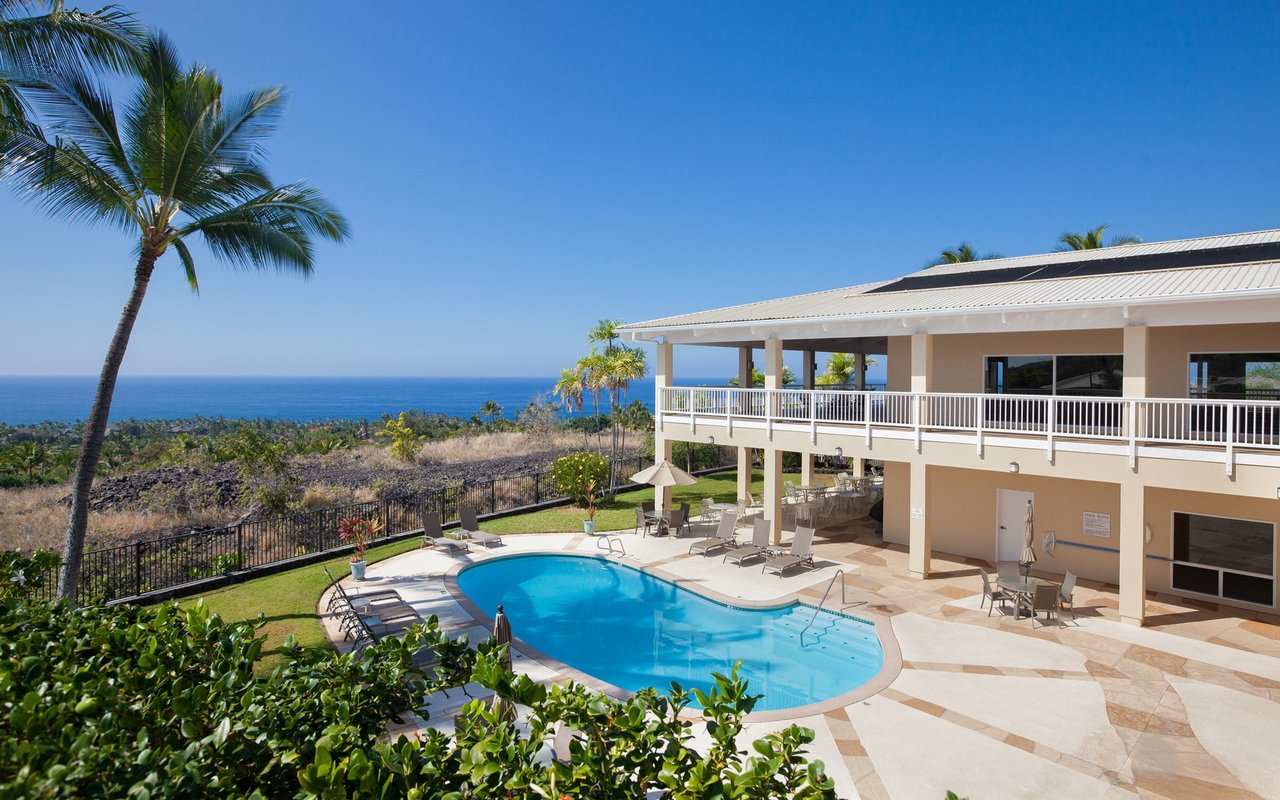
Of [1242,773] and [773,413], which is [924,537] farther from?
[1242,773]

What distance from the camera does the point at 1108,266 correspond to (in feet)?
52.4

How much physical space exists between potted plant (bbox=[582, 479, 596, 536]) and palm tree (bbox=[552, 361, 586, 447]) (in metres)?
4.90

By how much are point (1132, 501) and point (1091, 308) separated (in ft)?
12.4

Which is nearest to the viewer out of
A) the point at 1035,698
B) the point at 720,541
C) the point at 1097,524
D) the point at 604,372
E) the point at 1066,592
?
the point at 1035,698

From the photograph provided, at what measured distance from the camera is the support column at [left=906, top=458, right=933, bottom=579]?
14555mm

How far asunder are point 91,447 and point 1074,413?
18.7 m

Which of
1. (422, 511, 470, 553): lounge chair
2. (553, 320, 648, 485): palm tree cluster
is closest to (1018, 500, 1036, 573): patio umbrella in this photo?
(422, 511, 470, 553): lounge chair

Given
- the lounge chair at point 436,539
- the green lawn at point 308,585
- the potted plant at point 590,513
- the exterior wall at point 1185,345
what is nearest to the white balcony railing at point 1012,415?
the exterior wall at point 1185,345

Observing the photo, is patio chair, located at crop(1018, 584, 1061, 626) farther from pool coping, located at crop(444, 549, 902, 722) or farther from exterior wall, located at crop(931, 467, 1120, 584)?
exterior wall, located at crop(931, 467, 1120, 584)

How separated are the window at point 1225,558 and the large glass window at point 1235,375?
103 inches

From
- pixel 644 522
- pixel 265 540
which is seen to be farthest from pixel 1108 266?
pixel 265 540

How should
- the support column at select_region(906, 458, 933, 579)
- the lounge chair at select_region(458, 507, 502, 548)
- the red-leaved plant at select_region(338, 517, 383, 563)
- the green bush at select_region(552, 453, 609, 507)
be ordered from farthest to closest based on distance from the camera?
the green bush at select_region(552, 453, 609, 507)
the lounge chair at select_region(458, 507, 502, 548)
the red-leaved plant at select_region(338, 517, 383, 563)
the support column at select_region(906, 458, 933, 579)

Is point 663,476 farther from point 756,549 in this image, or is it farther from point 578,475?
point 578,475

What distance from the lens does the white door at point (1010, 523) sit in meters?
15.5
